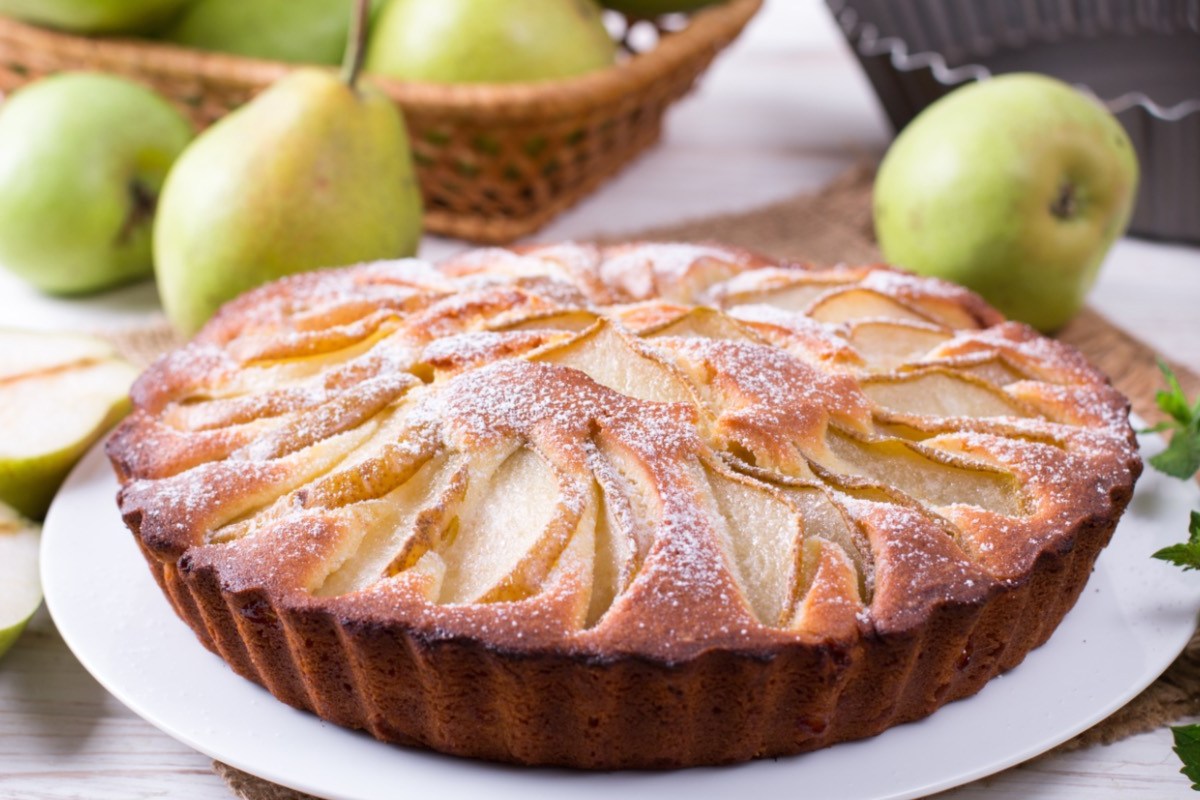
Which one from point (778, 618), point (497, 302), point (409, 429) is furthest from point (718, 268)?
point (778, 618)

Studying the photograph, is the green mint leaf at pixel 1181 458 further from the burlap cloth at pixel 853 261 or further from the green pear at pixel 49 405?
the green pear at pixel 49 405

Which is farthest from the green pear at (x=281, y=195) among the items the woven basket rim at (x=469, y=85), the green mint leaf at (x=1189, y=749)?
the green mint leaf at (x=1189, y=749)

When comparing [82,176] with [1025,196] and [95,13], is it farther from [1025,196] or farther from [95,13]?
[1025,196]

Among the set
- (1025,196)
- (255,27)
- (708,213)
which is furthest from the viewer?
(708,213)

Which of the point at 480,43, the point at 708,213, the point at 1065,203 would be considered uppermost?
the point at 480,43

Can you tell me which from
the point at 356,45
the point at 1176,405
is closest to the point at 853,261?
the point at 1176,405

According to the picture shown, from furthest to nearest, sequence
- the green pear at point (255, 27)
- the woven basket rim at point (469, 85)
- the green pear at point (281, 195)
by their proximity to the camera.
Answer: the green pear at point (255, 27) < the woven basket rim at point (469, 85) < the green pear at point (281, 195)

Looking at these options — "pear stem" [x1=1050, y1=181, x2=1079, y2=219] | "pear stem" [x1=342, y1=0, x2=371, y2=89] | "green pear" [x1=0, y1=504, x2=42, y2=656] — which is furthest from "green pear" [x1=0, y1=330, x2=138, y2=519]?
"pear stem" [x1=1050, y1=181, x2=1079, y2=219]

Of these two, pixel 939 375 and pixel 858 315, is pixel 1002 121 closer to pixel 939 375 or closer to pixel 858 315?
pixel 858 315
